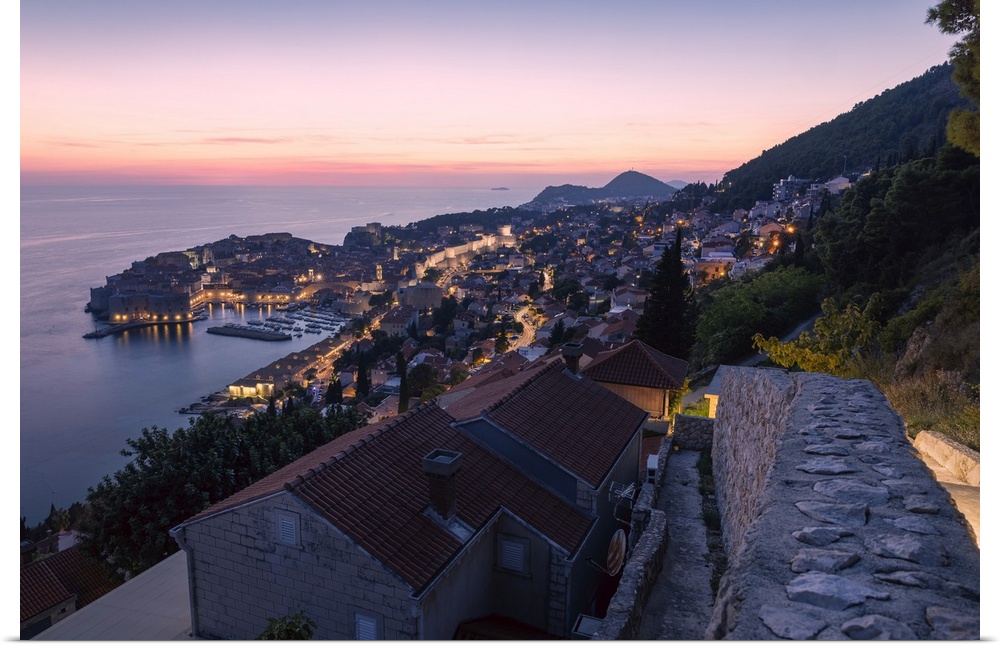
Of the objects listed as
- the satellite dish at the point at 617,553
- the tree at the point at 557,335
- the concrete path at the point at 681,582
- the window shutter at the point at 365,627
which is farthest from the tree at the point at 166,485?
the tree at the point at 557,335

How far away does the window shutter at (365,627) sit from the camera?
12.9 ft

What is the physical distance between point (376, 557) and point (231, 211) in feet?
429

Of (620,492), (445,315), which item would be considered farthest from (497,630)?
(445,315)

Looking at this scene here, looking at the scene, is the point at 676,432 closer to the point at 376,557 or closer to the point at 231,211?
the point at 376,557

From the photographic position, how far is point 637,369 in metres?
10.5

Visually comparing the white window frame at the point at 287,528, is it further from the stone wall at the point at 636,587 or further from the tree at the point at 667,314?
the tree at the point at 667,314

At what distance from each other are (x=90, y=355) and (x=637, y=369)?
127 feet

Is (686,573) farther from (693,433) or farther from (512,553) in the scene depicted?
(693,433)

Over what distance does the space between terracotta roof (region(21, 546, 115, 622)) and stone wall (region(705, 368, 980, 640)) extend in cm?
891

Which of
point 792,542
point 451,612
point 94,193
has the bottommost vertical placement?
point 451,612

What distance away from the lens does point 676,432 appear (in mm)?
8062

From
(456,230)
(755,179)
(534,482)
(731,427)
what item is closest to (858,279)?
(731,427)
